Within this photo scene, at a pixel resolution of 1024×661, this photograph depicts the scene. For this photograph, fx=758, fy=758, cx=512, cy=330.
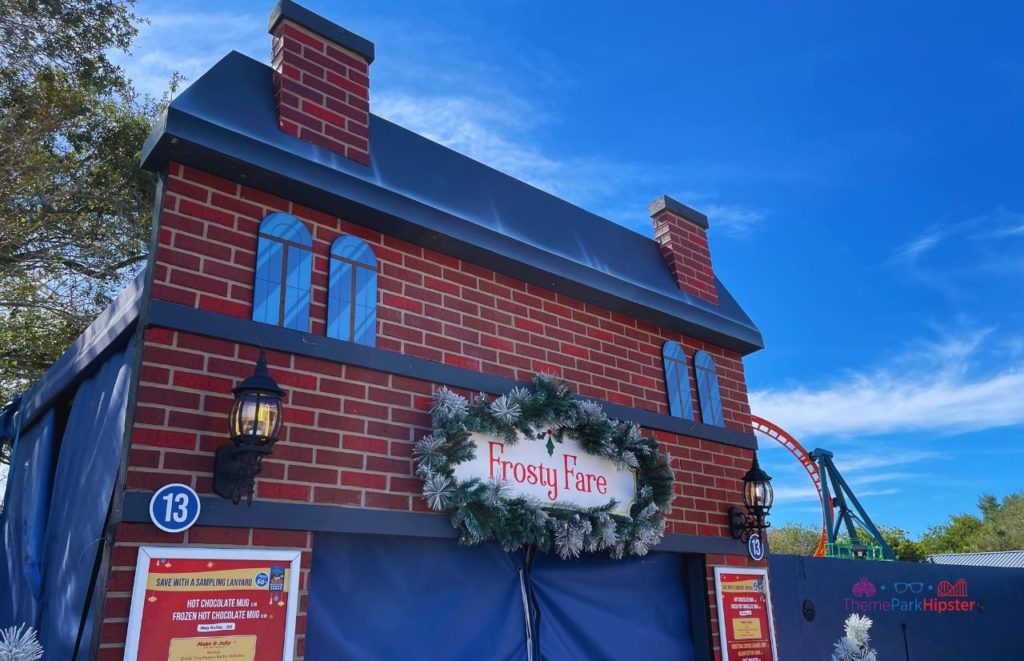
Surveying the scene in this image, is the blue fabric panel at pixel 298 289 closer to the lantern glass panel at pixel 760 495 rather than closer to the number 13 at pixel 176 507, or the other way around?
the number 13 at pixel 176 507

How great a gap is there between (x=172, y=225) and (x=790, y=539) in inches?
2035

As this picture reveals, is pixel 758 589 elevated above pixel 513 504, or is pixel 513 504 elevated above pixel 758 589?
pixel 513 504

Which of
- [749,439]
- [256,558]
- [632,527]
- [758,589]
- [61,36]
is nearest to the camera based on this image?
[256,558]

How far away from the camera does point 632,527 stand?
19.1 feet

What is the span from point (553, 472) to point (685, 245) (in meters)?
3.48

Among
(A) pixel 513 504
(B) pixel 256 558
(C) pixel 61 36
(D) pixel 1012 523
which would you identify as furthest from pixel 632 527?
(D) pixel 1012 523

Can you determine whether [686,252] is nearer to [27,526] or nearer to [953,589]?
[27,526]

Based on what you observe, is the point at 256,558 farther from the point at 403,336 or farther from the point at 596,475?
the point at 596,475

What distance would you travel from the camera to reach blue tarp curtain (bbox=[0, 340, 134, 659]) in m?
4.15

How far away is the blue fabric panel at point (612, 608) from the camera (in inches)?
219

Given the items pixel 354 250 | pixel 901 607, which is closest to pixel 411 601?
pixel 354 250

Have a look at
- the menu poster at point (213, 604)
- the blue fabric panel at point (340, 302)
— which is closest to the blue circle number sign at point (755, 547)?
the blue fabric panel at point (340, 302)

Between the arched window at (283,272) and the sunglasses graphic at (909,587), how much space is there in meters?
9.68

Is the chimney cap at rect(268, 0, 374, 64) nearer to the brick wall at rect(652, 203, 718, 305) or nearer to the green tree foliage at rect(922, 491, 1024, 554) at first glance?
the brick wall at rect(652, 203, 718, 305)
